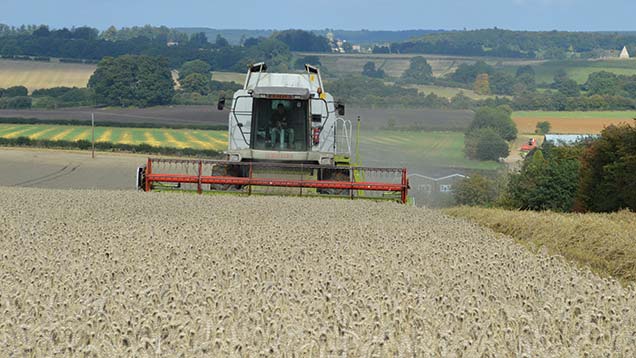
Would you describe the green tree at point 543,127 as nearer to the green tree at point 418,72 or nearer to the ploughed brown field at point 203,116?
the ploughed brown field at point 203,116

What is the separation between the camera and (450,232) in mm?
12711

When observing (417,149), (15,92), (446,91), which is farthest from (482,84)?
(417,149)

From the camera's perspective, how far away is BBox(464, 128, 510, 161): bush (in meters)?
80.8

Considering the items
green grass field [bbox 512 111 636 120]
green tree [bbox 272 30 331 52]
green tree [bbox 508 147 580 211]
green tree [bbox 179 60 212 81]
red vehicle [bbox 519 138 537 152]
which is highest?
green tree [bbox 272 30 331 52]

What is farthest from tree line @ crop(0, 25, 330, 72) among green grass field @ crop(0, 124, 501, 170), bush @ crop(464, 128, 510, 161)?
green grass field @ crop(0, 124, 501, 170)

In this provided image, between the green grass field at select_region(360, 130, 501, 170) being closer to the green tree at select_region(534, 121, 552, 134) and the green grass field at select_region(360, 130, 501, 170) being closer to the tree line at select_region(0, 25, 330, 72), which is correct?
the green tree at select_region(534, 121, 552, 134)

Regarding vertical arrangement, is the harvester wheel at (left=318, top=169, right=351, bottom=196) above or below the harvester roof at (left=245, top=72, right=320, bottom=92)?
below

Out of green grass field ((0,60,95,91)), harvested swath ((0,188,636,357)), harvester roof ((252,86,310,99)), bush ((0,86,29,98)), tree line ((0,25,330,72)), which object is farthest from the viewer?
tree line ((0,25,330,72))

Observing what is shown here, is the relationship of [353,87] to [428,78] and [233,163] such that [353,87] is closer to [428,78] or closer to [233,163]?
[428,78]

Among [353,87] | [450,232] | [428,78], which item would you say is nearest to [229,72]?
[428,78]

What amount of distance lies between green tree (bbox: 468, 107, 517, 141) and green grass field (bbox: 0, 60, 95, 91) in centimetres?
5018

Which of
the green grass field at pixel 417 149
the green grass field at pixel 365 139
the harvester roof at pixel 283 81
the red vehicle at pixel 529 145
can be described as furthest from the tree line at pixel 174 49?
the harvester roof at pixel 283 81

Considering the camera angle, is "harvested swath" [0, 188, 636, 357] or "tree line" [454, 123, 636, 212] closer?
"harvested swath" [0, 188, 636, 357]

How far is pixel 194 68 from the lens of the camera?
457ft
